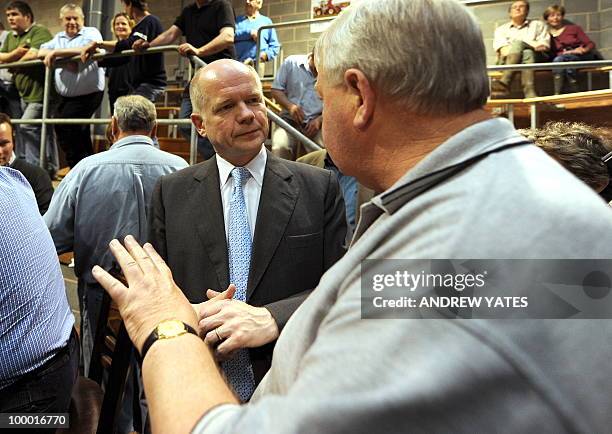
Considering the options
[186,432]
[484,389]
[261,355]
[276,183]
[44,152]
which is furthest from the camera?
[44,152]

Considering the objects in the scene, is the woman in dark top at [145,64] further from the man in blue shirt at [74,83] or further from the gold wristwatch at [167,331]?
the gold wristwatch at [167,331]

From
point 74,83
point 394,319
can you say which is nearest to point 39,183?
point 74,83

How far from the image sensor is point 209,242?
5.41 ft

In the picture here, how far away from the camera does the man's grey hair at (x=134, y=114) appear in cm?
275

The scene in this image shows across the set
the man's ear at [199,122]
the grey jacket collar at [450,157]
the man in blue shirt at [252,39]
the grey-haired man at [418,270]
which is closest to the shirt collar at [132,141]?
the man's ear at [199,122]

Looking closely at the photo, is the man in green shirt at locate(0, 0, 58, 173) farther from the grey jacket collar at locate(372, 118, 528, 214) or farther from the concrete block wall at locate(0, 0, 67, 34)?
the concrete block wall at locate(0, 0, 67, 34)

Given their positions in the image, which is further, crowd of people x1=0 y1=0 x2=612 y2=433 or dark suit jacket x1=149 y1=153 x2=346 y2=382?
dark suit jacket x1=149 y1=153 x2=346 y2=382

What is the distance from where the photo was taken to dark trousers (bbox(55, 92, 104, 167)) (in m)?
4.88

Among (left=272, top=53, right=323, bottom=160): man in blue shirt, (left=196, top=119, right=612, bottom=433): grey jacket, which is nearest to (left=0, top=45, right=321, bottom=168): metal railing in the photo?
(left=272, top=53, right=323, bottom=160): man in blue shirt

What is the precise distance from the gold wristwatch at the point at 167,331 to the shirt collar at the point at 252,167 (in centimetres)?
93

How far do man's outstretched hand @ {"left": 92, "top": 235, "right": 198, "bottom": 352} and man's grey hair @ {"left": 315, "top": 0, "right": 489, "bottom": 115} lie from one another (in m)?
0.44

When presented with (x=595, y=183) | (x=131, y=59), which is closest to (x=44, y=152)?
(x=131, y=59)

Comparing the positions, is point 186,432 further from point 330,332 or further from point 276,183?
point 276,183

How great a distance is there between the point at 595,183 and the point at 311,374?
4.25 ft
